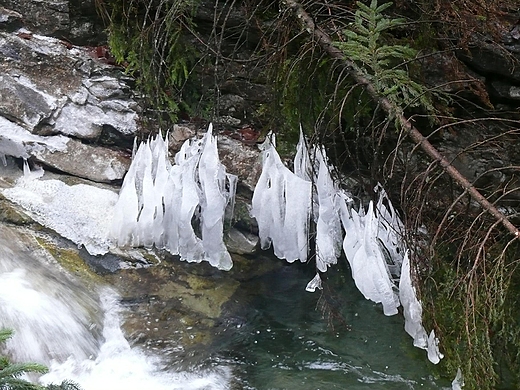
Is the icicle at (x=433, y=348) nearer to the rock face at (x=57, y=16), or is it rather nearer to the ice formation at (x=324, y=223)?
the ice formation at (x=324, y=223)

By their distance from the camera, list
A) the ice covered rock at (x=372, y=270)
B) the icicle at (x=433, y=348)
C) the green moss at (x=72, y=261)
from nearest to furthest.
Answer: the icicle at (x=433, y=348) → the ice covered rock at (x=372, y=270) → the green moss at (x=72, y=261)

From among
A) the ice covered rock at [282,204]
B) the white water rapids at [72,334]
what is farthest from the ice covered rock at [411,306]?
the white water rapids at [72,334]

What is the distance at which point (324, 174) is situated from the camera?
3.06 meters

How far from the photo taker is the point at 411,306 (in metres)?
2.70

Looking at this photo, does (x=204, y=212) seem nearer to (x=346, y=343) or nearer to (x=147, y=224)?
(x=147, y=224)

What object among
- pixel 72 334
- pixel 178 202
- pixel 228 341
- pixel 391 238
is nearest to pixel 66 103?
pixel 178 202

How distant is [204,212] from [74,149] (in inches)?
46.9

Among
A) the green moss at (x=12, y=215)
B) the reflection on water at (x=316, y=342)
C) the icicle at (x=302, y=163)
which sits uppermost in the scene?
the icicle at (x=302, y=163)

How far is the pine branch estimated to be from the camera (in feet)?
7.78

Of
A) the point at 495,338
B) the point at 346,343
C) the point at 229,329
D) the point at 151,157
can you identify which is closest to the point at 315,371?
the point at 346,343

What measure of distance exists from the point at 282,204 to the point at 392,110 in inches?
30.1

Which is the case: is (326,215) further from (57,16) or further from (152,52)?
(57,16)

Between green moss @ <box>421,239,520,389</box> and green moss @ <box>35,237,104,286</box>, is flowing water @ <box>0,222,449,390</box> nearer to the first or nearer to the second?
green moss @ <box>35,237,104,286</box>

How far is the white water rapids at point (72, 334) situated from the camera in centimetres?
278
